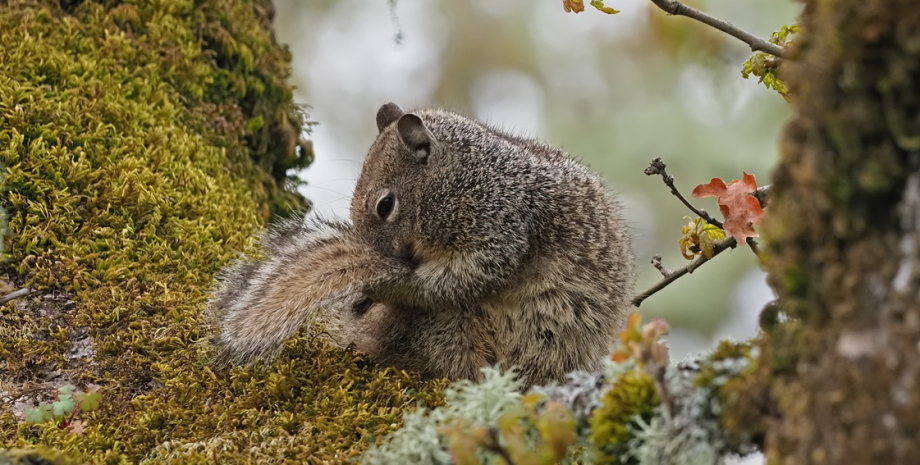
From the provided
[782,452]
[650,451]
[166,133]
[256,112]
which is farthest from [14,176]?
[782,452]

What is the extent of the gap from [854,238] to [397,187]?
256 cm

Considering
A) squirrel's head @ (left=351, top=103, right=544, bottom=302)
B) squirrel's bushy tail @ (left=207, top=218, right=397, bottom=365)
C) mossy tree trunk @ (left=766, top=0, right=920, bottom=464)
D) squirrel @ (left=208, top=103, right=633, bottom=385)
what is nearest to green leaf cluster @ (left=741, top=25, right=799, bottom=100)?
squirrel @ (left=208, top=103, right=633, bottom=385)

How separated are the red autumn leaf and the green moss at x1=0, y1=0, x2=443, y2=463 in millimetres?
1262

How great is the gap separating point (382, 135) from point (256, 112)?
0.84 m

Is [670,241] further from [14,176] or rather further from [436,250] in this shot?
[14,176]

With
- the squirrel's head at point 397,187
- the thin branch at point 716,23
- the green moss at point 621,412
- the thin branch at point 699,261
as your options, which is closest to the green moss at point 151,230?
the squirrel's head at point 397,187

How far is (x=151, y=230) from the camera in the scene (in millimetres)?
3209

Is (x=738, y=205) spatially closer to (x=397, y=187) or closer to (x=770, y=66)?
(x=770, y=66)

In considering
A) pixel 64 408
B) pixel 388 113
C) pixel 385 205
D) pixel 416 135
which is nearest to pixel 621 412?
pixel 64 408

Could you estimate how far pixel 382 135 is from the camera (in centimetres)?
383

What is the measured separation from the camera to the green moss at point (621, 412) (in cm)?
154

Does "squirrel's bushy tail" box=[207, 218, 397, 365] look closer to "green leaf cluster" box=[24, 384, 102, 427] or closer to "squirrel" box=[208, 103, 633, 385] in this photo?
"squirrel" box=[208, 103, 633, 385]

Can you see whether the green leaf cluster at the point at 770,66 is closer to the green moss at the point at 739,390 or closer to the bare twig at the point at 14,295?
the green moss at the point at 739,390

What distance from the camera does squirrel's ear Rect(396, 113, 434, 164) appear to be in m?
3.55
